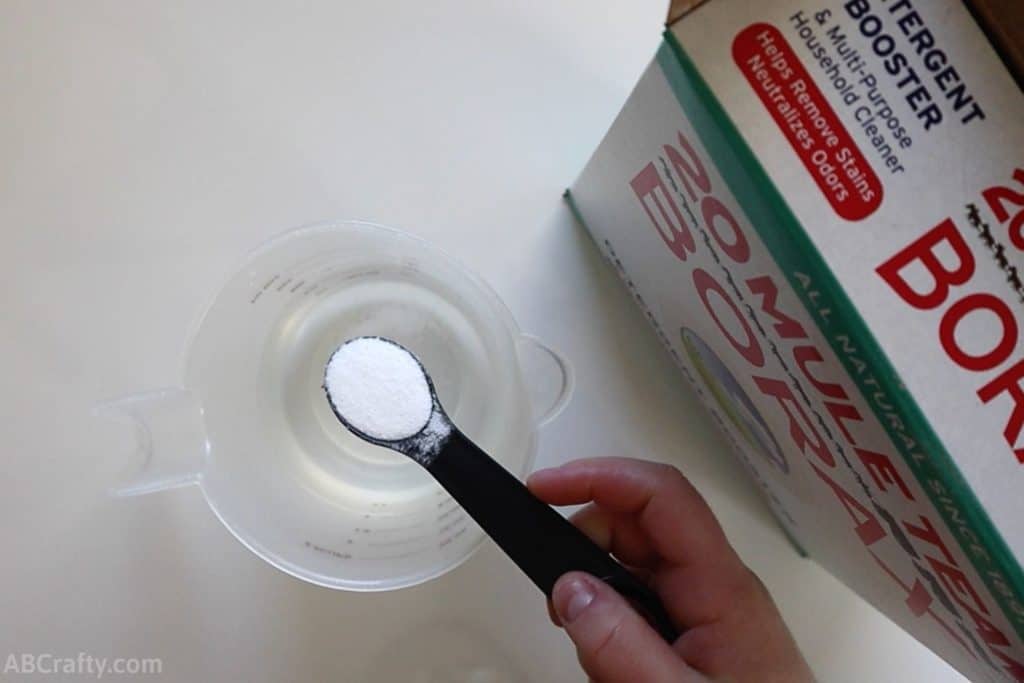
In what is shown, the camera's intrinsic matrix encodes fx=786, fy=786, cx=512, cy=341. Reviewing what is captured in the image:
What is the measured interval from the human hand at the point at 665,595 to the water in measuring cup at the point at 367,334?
0.33 feet

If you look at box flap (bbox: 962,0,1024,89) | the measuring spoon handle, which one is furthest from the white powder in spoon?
box flap (bbox: 962,0,1024,89)

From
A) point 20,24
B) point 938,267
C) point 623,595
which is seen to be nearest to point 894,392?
point 938,267

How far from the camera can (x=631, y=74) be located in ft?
2.08

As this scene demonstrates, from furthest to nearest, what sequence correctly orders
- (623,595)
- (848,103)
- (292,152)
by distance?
(292,152) → (623,595) → (848,103)

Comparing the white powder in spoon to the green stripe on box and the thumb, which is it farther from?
the green stripe on box

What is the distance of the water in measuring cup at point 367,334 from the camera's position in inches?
23.9

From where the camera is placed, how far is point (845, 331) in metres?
0.33

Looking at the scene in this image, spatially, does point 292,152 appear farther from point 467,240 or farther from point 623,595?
point 623,595

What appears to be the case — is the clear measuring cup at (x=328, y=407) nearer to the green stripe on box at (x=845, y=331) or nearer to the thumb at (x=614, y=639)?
the thumb at (x=614, y=639)

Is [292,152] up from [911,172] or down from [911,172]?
up

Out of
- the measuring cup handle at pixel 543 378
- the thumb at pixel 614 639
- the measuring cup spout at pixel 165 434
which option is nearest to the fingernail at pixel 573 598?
the thumb at pixel 614 639

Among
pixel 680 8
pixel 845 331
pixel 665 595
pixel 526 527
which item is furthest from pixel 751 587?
pixel 680 8

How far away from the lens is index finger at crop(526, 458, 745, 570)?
1.77 ft

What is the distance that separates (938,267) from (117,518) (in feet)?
1.82
